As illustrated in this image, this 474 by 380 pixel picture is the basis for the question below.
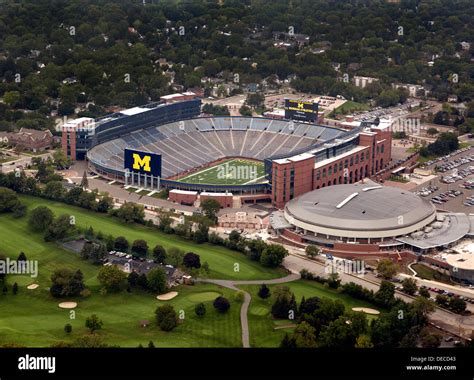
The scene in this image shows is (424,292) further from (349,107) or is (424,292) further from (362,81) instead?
(362,81)

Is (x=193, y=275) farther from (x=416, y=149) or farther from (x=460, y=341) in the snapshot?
(x=416, y=149)

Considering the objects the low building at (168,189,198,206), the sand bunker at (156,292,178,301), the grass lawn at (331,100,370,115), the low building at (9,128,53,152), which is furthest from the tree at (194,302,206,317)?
the grass lawn at (331,100,370,115)

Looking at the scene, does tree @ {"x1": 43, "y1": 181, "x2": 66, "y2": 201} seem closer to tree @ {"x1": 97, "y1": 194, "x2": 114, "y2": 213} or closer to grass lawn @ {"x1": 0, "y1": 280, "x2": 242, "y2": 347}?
tree @ {"x1": 97, "y1": 194, "x2": 114, "y2": 213}

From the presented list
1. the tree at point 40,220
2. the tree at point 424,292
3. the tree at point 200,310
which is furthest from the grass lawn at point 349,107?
the tree at point 200,310

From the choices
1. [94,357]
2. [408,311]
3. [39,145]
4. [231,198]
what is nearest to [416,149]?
[231,198]

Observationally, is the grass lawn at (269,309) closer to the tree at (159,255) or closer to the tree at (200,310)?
the tree at (200,310)

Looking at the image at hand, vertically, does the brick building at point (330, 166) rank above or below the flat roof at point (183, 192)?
above

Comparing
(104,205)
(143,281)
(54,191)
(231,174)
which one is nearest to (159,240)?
(104,205)

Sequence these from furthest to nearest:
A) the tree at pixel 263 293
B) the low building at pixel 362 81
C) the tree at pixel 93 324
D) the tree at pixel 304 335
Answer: the low building at pixel 362 81
the tree at pixel 263 293
the tree at pixel 93 324
the tree at pixel 304 335
